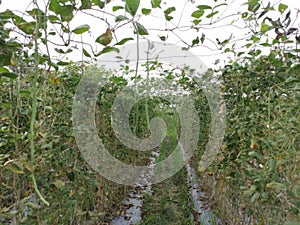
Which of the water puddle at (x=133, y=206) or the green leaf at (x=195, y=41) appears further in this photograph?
the water puddle at (x=133, y=206)

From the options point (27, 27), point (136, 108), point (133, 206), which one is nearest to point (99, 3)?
point (27, 27)

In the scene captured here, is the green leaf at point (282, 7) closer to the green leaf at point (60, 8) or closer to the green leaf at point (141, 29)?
the green leaf at point (141, 29)

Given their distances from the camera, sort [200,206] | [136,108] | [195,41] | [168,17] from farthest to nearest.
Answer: [200,206] < [136,108] < [195,41] < [168,17]

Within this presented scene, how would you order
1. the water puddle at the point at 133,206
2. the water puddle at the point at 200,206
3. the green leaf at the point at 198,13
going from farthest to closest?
1. the water puddle at the point at 133,206
2. the water puddle at the point at 200,206
3. the green leaf at the point at 198,13

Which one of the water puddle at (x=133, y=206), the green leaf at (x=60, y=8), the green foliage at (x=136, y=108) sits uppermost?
the green leaf at (x=60, y=8)

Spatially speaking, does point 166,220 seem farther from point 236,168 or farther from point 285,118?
point 285,118

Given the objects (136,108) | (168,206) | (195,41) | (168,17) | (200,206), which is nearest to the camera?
(168,17)

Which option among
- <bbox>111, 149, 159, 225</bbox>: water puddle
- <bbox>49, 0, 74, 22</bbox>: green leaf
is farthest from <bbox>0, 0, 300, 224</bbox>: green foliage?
<bbox>111, 149, 159, 225</bbox>: water puddle

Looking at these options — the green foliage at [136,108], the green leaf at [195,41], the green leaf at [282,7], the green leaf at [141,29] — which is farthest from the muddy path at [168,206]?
the green leaf at [141,29]

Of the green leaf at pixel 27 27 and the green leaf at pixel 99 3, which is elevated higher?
the green leaf at pixel 99 3

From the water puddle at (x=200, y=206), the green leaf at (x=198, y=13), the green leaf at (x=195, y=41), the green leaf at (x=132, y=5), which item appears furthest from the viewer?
the water puddle at (x=200, y=206)

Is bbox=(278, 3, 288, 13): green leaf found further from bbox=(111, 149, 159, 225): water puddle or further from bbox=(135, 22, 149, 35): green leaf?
bbox=(111, 149, 159, 225): water puddle

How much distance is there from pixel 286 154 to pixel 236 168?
791mm

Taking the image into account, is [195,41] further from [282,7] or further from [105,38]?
[105,38]
